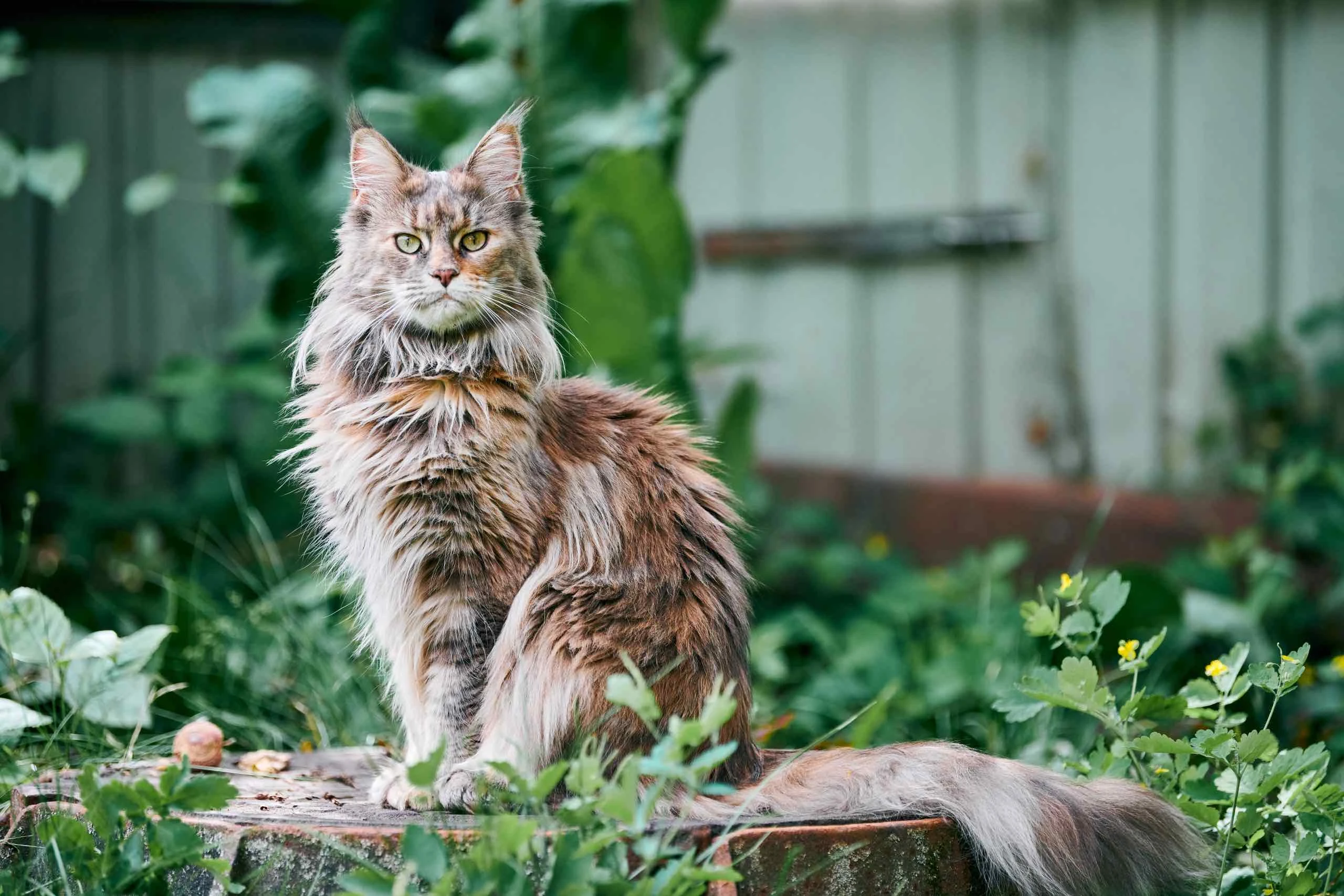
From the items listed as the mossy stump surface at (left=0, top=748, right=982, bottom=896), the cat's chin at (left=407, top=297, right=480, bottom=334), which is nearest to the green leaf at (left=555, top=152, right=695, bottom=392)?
the cat's chin at (left=407, top=297, right=480, bottom=334)

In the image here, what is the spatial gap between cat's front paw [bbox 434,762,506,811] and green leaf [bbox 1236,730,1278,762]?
1.22m

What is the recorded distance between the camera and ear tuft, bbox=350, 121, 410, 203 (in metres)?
2.35

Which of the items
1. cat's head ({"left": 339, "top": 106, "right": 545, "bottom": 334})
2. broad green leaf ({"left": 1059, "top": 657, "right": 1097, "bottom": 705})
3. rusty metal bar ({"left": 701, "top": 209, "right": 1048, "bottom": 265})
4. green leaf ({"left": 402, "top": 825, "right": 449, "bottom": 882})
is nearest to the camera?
green leaf ({"left": 402, "top": 825, "right": 449, "bottom": 882})

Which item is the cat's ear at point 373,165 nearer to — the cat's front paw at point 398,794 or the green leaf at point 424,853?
the cat's front paw at point 398,794

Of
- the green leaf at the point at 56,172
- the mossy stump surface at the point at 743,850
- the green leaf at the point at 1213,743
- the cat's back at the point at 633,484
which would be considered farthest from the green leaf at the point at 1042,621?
the green leaf at the point at 56,172

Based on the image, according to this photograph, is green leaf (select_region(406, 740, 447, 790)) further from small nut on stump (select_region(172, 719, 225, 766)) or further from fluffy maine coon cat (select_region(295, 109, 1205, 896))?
small nut on stump (select_region(172, 719, 225, 766))

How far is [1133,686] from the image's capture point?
2211mm

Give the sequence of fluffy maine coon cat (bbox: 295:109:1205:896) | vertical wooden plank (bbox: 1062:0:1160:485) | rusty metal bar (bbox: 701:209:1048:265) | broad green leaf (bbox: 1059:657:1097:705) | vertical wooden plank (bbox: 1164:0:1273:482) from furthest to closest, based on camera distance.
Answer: rusty metal bar (bbox: 701:209:1048:265) → vertical wooden plank (bbox: 1062:0:1160:485) → vertical wooden plank (bbox: 1164:0:1273:482) → broad green leaf (bbox: 1059:657:1097:705) → fluffy maine coon cat (bbox: 295:109:1205:896)

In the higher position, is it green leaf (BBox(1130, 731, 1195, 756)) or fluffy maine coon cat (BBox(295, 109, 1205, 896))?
fluffy maine coon cat (BBox(295, 109, 1205, 896))

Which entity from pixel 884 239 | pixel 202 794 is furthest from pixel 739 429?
pixel 202 794

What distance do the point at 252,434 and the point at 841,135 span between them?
8.54 ft

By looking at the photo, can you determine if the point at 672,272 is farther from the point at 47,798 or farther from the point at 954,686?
the point at 47,798

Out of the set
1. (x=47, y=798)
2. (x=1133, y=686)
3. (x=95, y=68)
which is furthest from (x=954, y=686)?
(x=95, y=68)

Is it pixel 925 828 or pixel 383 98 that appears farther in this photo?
pixel 383 98
